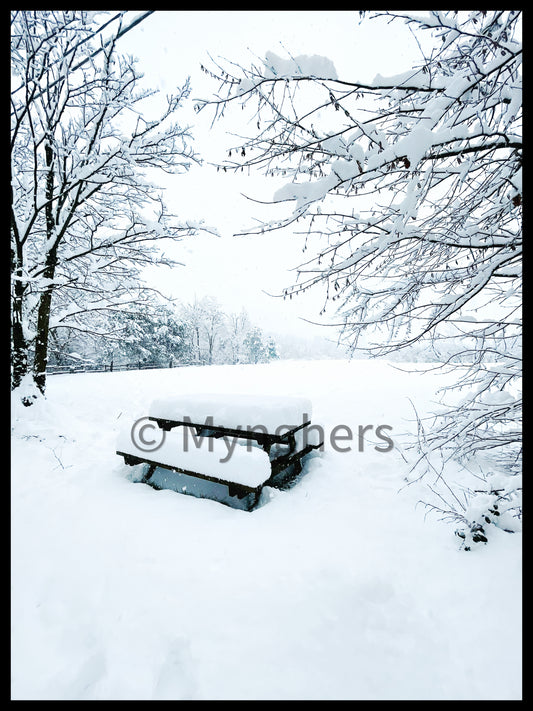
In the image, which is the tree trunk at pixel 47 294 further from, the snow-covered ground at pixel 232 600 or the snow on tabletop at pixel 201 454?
the snow on tabletop at pixel 201 454

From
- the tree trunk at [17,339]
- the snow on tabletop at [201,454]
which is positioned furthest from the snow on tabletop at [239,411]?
the tree trunk at [17,339]

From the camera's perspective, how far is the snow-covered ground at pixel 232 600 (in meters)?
1.63

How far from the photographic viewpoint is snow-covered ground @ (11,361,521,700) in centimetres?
163

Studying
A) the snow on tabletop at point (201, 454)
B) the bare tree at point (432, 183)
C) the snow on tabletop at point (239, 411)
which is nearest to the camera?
the bare tree at point (432, 183)

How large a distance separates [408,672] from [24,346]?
3470mm

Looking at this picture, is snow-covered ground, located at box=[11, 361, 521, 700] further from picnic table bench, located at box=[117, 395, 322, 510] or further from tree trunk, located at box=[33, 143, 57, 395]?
tree trunk, located at box=[33, 143, 57, 395]

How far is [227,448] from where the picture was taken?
3.49 meters

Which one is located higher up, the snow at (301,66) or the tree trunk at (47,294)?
the snow at (301,66)

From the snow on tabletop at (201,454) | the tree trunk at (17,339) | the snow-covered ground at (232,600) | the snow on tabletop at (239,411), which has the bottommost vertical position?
the snow-covered ground at (232,600)

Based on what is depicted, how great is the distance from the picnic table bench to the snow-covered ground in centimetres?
47

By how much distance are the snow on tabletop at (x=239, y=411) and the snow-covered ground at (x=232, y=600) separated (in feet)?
3.98

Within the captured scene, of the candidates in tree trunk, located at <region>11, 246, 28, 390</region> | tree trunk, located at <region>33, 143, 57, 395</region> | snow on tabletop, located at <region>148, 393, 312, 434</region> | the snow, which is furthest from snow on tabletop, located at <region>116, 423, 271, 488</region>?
the snow

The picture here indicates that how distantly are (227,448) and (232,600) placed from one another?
1.56 m

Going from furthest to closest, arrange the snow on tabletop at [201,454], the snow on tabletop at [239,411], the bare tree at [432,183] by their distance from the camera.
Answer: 1. the snow on tabletop at [239,411]
2. the snow on tabletop at [201,454]
3. the bare tree at [432,183]
